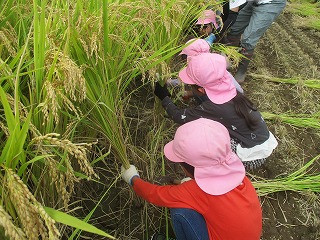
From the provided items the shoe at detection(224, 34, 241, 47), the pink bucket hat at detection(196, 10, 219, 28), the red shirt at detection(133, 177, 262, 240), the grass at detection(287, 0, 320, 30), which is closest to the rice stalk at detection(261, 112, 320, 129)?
the pink bucket hat at detection(196, 10, 219, 28)

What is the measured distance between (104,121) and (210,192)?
520 mm

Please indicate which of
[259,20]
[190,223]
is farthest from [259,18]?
[190,223]

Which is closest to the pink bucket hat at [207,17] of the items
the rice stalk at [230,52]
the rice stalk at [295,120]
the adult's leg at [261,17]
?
the rice stalk at [230,52]

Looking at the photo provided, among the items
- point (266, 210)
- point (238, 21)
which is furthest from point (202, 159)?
point (238, 21)

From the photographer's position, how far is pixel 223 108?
6.00 feet

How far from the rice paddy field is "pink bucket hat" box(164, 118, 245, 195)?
304 mm

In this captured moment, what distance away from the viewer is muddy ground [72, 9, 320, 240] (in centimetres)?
166

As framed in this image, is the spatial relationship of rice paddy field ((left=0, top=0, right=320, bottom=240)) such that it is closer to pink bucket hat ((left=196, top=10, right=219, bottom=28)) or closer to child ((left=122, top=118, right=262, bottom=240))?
pink bucket hat ((left=196, top=10, right=219, bottom=28))

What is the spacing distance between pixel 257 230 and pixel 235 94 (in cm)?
80

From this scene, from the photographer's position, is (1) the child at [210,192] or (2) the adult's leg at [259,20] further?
(2) the adult's leg at [259,20]

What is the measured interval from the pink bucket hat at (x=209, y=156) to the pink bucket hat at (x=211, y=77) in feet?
1.64

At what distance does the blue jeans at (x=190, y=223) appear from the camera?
4.49 ft

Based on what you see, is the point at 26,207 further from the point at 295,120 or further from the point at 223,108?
the point at 295,120

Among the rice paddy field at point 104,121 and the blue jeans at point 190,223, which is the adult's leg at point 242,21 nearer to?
the rice paddy field at point 104,121
